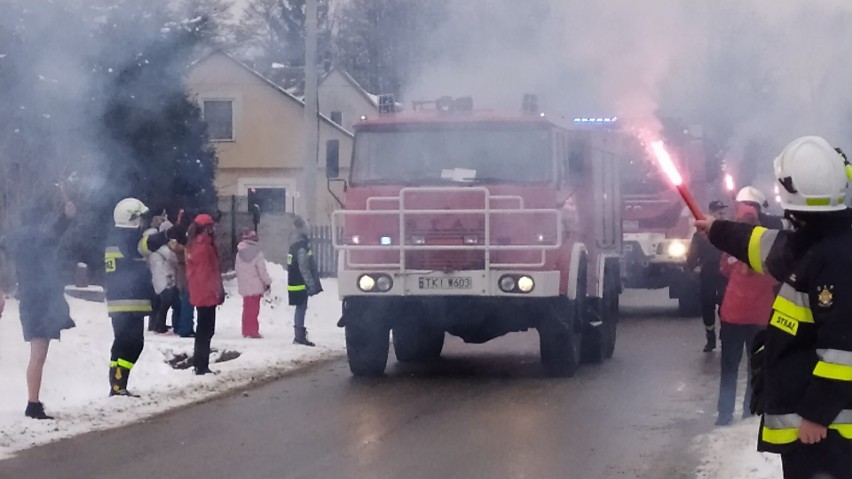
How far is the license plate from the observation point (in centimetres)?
1304

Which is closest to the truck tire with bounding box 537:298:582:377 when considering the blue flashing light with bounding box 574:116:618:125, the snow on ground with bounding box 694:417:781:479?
the snow on ground with bounding box 694:417:781:479

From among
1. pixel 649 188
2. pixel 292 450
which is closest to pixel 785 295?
pixel 292 450

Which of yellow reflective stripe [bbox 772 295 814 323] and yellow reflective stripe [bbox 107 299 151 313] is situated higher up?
yellow reflective stripe [bbox 772 295 814 323]

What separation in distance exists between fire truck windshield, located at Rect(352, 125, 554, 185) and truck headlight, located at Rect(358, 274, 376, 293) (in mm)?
1047

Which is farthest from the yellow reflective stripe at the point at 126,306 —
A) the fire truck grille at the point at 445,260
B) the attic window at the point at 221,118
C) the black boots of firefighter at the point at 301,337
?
the attic window at the point at 221,118

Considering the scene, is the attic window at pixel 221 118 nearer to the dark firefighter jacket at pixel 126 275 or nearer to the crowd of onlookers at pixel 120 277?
the crowd of onlookers at pixel 120 277

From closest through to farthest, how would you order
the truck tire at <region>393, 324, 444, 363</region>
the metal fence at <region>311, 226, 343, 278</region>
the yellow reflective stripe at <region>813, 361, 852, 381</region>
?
the yellow reflective stripe at <region>813, 361, 852, 381</region> → the truck tire at <region>393, 324, 444, 363</region> → the metal fence at <region>311, 226, 343, 278</region>

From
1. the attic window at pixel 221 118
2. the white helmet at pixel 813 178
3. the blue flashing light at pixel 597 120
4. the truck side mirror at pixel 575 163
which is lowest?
the white helmet at pixel 813 178

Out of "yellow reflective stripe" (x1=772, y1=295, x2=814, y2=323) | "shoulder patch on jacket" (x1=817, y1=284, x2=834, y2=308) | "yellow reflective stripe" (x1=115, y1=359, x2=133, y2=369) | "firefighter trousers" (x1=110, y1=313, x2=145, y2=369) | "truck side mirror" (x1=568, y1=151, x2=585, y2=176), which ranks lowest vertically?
"yellow reflective stripe" (x1=115, y1=359, x2=133, y2=369)

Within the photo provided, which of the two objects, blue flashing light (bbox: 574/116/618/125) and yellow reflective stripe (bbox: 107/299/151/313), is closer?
yellow reflective stripe (bbox: 107/299/151/313)

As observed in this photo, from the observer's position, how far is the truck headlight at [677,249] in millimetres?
21250

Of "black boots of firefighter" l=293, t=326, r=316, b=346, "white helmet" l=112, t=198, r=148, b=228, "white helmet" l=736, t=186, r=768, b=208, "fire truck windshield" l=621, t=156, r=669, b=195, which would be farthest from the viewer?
"fire truck windshield" l=621, t=156, r=669, b=195

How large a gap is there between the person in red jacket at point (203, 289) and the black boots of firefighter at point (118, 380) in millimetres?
1757

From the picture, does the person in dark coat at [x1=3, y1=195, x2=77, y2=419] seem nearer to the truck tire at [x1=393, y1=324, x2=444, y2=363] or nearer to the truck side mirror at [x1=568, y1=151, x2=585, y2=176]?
the truck tire at [x1=393, y1=324, x2=444, y2=363]
